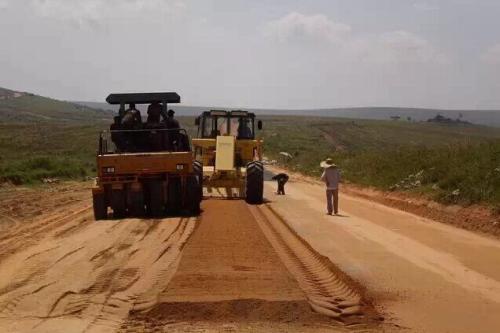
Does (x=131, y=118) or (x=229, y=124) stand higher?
(x=131, y=118)

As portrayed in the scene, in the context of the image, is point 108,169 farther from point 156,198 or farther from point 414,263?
point 414,263

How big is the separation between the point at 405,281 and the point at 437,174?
44.1 feet

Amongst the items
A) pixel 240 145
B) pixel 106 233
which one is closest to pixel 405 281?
pixel 106 233

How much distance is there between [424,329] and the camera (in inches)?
281

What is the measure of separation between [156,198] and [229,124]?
22.0 feet

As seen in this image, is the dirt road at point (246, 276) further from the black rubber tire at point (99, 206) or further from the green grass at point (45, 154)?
the green grass at point (45, 154)

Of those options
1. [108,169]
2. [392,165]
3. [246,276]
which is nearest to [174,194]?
[108,169]

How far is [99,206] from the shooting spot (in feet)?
52.9

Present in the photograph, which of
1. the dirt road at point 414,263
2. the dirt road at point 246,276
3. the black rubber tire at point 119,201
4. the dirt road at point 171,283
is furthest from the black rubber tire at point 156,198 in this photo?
the dirt road at point 414,263

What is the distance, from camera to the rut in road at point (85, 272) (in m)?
7.30

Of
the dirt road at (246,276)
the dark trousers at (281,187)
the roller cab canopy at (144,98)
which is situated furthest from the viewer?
the dark trousers at (281,187)

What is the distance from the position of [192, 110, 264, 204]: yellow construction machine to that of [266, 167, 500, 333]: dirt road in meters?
1.54

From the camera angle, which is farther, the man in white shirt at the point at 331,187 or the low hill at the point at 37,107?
the low hill at the point at 37,107

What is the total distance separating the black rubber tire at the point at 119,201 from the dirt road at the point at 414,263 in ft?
13.6
